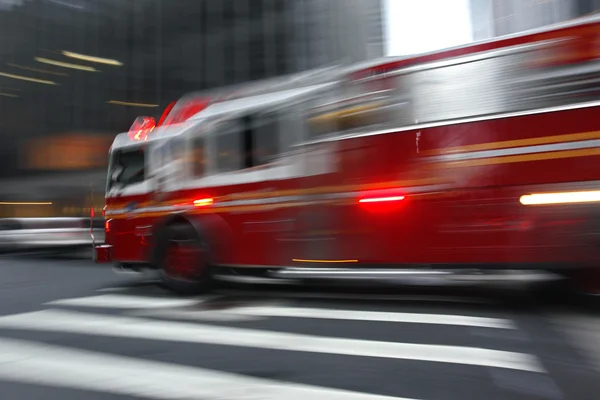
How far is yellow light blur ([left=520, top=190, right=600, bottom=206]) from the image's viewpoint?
5246mm

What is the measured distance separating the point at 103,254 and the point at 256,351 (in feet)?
16.2

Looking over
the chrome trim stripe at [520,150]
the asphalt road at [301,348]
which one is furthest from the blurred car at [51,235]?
the chrome trim stripe at [520,150]

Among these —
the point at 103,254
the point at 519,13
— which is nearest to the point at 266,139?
the point at 103,254

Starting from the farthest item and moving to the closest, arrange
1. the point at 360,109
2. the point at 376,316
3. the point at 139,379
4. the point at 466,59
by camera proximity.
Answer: the point at 360,109 < the point at 466,59 < the point at 376,316 < the point at 139,379

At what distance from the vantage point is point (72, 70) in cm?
3953

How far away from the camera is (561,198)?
17.7ft

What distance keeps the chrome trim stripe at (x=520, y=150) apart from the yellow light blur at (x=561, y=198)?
0.45 metres

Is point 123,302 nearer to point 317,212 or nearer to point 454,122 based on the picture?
point 317,212

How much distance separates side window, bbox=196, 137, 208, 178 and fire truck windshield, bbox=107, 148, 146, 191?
3.50 feet

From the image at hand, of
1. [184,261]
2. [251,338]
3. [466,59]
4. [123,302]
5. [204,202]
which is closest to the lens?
[251,338]

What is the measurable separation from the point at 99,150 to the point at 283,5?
→ 21.2m

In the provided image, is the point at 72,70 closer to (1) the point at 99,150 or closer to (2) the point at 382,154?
(1) the point at 99,150

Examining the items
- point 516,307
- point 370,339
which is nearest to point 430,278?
point 516,307

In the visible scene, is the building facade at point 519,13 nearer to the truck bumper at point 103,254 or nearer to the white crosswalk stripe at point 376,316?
the truck bumper at point 103,254
